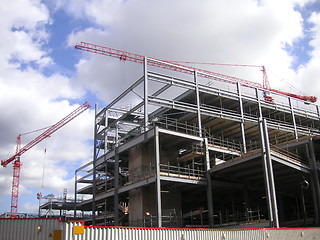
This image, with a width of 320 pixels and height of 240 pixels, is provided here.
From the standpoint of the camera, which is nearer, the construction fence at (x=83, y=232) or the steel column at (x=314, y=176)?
the construction fence at (x=83, y=232)

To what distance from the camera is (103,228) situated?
1662 cm

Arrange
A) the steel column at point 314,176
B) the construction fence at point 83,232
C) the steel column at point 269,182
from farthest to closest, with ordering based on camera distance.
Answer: the steel column at point 314,176
the steel column at point 269,182
the construction fence at point 83,232

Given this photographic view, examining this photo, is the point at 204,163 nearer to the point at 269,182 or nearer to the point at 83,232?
the point at 269,182

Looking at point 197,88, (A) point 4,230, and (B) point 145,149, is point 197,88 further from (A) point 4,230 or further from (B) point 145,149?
(A) point 4,230

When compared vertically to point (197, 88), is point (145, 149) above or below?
below

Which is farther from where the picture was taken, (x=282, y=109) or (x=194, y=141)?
(x=282, y=109)

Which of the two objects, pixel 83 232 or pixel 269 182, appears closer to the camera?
pixel 83 232

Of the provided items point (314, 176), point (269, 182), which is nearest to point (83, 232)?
point (269, 182)

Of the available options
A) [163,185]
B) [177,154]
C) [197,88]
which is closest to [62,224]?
[163,185]

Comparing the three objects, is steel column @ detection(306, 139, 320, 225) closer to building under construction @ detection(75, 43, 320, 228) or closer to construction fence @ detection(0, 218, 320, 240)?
building under construction @ detection(75, 43, 320, 228)

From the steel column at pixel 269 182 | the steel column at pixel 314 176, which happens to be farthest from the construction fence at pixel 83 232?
the steel column at pixel 314 176

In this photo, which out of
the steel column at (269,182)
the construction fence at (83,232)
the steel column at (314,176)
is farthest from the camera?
the steel column at (314,176)

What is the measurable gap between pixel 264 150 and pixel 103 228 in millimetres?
18809

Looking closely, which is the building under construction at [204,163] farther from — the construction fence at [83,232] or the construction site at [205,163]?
the construction fence at [83,232]
